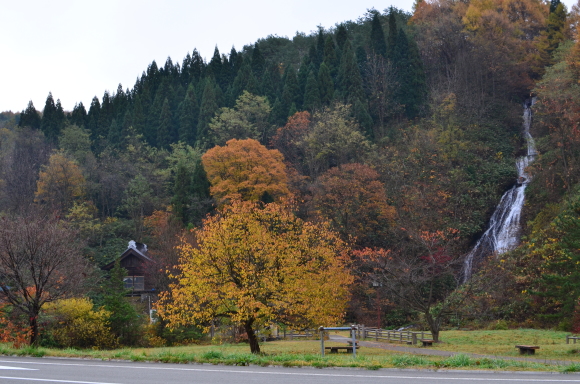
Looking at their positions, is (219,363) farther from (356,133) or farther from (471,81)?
(471,81)

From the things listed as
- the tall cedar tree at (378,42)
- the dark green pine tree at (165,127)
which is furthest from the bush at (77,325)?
the tall cedar tree at (378,42)

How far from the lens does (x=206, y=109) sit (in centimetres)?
6506

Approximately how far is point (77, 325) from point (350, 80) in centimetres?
3881

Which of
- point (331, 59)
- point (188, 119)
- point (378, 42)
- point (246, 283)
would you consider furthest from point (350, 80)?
point (246, 283)

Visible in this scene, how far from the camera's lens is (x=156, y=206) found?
189 ft

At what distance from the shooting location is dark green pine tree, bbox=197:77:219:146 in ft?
204

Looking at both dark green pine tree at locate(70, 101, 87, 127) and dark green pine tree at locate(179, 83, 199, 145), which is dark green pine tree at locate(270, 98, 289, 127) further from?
dark green pine tree at locate(70, 101, 87, 127)

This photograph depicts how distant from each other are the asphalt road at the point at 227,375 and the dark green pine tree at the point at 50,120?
68.7 metres

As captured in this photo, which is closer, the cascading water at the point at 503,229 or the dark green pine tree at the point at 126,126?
the cascading water at the point at 503,229

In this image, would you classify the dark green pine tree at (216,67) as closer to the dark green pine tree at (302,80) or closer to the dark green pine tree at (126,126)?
the dark green pine tree at (126,126)

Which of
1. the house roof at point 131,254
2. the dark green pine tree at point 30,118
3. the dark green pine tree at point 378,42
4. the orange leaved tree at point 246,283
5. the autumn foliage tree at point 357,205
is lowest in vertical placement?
the orange leaved tree at point 246,283

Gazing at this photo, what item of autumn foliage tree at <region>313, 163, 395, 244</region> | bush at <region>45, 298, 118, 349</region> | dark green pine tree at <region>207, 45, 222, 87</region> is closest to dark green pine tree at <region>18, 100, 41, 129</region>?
dark green pine tree at <region>207, 45, 222, 87</region>

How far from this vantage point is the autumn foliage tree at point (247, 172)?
46.8 metres

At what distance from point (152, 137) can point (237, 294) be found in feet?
184
